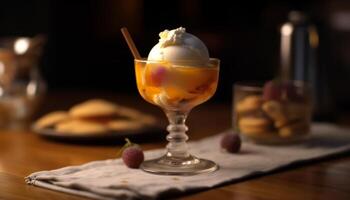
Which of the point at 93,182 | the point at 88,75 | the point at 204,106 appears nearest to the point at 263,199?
the point at 93,182

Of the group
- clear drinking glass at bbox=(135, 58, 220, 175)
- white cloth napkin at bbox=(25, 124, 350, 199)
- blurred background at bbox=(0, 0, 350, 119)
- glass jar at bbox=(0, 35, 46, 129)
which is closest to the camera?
white cloth napkin at bbox=(25, 124, 350, 199)

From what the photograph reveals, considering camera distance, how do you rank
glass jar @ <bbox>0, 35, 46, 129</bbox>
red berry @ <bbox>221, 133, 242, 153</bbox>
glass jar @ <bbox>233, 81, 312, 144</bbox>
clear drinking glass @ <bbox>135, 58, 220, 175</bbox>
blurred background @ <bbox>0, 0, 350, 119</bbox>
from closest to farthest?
1. clear drinking glass @ <bbox>135, 58, 220, 175</bbox>
2. red berry @ <bbox>221, 133, 242, 153</bbox>
3. glass jar @ <bbox>233, 81, 312, 144</bbox>
4. glass jar @ <bbox>0, 35, 46, 129</bbox>
5. blurred background @ <bbox>0, 0, 350, 119</bbox>

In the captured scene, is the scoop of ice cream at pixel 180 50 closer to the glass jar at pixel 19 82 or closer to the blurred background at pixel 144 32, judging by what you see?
the glass jar at pixel 19 82

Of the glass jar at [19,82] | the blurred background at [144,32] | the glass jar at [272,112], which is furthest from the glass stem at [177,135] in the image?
the blurred background at [144,32]

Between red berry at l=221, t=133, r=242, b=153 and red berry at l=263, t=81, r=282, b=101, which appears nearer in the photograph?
red berry at l=221, t=133, r=242, b=153

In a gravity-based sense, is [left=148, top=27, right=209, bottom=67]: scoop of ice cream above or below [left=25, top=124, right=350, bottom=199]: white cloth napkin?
above

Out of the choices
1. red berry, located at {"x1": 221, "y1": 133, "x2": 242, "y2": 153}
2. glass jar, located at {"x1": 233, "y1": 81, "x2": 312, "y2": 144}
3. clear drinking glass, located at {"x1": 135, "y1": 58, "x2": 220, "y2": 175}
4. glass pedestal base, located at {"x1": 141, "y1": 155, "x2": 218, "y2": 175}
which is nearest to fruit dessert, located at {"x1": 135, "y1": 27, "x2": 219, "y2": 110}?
clear drinking glass, located at {"x1": 135, "y1": 58, "x2": 220, "y2": 175}

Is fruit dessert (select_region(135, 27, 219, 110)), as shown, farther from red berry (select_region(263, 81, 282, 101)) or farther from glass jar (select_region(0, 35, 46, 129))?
glass jar (select_region(0, 35, 46, 129))

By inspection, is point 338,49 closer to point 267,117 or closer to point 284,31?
point 284,31

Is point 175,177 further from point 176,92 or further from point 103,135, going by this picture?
point 103,135
